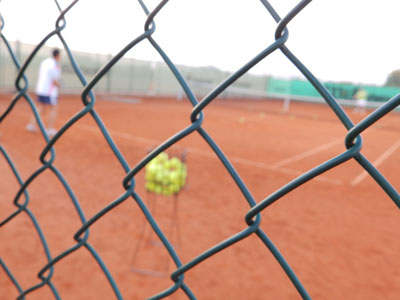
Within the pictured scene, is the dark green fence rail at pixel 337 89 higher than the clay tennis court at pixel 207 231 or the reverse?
higher

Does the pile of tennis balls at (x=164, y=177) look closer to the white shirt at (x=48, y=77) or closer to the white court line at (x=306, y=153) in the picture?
the white court line at (x=306, y=153)

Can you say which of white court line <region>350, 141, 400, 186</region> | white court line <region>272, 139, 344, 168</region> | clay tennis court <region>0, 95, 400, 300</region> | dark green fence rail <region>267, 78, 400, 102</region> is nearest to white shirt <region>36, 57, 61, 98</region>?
clay tennis court <region>0, 95, 400, 300</region>

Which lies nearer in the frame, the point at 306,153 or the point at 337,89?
the point at 306,153

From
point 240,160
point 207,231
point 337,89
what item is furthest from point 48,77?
point 337,89

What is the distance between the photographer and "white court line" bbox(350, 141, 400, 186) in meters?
5.82

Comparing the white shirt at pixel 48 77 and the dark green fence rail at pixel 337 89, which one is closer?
the white shirt at pixel 48 77

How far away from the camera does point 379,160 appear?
25.9 feet

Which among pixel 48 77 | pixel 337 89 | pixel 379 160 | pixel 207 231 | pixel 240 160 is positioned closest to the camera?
pixel 207 231

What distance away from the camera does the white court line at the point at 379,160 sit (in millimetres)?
5819

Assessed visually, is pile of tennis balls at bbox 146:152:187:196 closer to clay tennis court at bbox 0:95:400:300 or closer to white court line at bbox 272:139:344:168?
clay tennis court at bbox 0:95:400:300

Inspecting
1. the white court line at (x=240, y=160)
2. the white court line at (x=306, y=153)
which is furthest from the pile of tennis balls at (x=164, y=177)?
the white court line at (x=306, y=153)

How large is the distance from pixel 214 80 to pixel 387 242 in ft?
69.1

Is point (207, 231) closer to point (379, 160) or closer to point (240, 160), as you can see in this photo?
point (240, 160)

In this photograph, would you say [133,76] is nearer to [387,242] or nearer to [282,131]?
[282,131]
